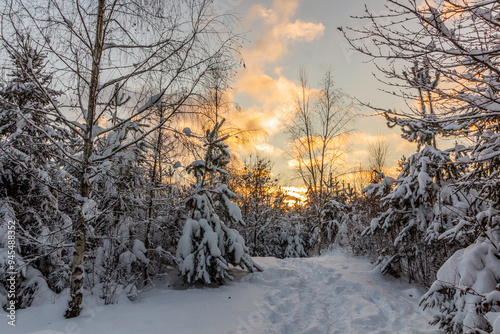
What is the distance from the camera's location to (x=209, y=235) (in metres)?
5.46

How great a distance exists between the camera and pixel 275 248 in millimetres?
17328

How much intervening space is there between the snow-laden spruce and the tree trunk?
2067 millimetres

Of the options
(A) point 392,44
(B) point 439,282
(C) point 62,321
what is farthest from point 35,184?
(B) point 439,282

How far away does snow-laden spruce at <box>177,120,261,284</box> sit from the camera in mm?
5301

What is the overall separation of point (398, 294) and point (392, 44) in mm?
4826

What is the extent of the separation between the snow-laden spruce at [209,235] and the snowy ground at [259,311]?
15.7 inches

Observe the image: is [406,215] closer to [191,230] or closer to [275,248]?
[191,230]

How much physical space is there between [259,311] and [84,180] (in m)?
3.36

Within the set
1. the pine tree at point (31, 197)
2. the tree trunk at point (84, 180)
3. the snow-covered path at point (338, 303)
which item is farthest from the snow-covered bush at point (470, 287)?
the pine tree at point (31, 197)

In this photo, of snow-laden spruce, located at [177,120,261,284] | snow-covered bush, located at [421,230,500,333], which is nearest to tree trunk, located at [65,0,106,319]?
snow-laden spruce, located at [177,120,261,284]

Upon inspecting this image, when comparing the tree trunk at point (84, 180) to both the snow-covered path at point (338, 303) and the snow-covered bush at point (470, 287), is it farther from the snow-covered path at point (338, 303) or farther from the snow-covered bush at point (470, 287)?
the snow-covered bush at point (470, 287)

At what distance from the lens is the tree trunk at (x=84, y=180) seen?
3.20 meters

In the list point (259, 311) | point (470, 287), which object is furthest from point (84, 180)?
point (470, 287)

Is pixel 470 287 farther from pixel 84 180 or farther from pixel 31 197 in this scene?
pixel 31 197
